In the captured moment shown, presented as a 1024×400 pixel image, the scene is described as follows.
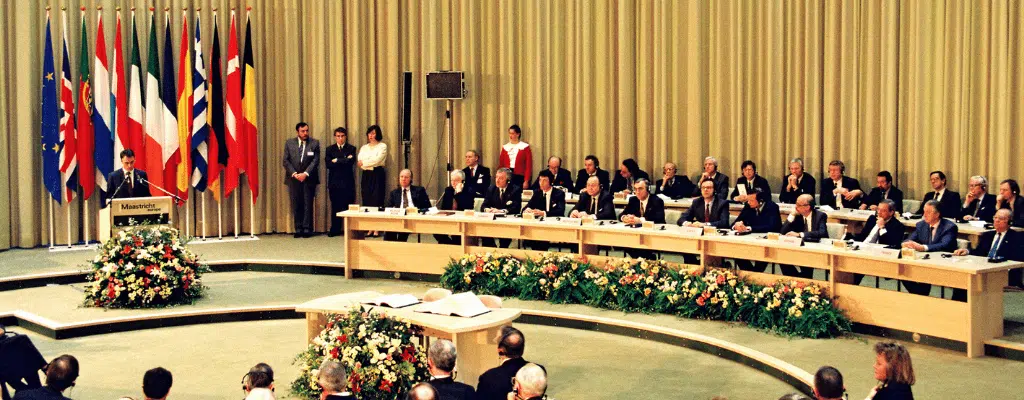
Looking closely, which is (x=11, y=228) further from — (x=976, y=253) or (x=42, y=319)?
(x=976, y=253)

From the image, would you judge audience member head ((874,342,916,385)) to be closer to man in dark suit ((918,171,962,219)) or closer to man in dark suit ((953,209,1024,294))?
man in dark suit ((953,209,1024,294))

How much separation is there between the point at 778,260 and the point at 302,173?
23.2 feet

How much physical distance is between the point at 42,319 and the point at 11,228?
4.64 meters

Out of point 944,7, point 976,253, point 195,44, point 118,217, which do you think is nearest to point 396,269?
point 118,217

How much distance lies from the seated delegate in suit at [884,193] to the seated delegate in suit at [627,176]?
2.81m

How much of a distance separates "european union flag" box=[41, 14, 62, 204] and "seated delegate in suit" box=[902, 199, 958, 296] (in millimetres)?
9556

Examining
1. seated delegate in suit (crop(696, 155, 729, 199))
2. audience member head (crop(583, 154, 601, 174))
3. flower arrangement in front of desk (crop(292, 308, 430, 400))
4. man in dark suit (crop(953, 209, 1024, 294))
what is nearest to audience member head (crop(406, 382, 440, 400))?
flower arrangement in front of desk (crop(292, 308, 430, 400))

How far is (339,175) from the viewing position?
1528 centimetres

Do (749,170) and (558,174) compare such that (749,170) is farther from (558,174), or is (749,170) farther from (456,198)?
(456,198)

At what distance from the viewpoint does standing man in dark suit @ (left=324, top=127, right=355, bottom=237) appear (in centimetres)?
1516

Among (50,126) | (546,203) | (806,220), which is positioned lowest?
(806,220)

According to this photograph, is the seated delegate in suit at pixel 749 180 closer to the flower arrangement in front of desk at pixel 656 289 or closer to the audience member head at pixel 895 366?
the flower arrangement in front of desk at pixel 656 289

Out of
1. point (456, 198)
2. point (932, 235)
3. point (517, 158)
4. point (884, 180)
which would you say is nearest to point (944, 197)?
point (884, 180)

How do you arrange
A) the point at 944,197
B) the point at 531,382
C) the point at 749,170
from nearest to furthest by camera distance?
the point at 531,382, the point at 944,197, the point at 749,170
